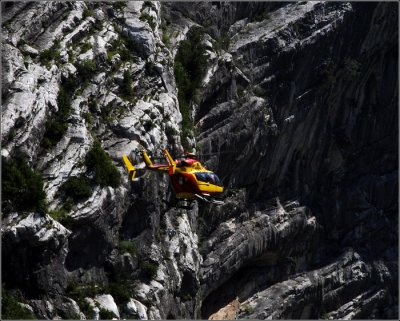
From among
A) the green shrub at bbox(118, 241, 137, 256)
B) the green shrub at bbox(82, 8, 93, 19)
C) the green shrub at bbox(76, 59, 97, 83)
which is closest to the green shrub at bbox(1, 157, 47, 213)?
the green shrub at bbox(118, 241, 137, 256)

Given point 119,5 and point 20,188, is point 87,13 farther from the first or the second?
point 20,188

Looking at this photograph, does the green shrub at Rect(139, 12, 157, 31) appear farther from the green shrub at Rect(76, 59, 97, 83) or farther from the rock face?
the green shrub at Rect(76, 59, 97, 83)

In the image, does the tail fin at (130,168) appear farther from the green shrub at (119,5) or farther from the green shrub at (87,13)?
the green shrub at (119,5)

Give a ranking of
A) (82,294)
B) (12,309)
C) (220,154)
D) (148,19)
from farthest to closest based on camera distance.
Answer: (220,154)
(148,19)
(82,294)
(12,309)

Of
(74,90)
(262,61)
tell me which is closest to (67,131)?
(74,90)

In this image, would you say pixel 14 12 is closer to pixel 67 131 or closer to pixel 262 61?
pixel 67 131

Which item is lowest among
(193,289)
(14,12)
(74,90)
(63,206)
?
(193,289)

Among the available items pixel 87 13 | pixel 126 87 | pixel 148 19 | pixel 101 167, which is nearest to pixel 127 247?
pixel 101 167
